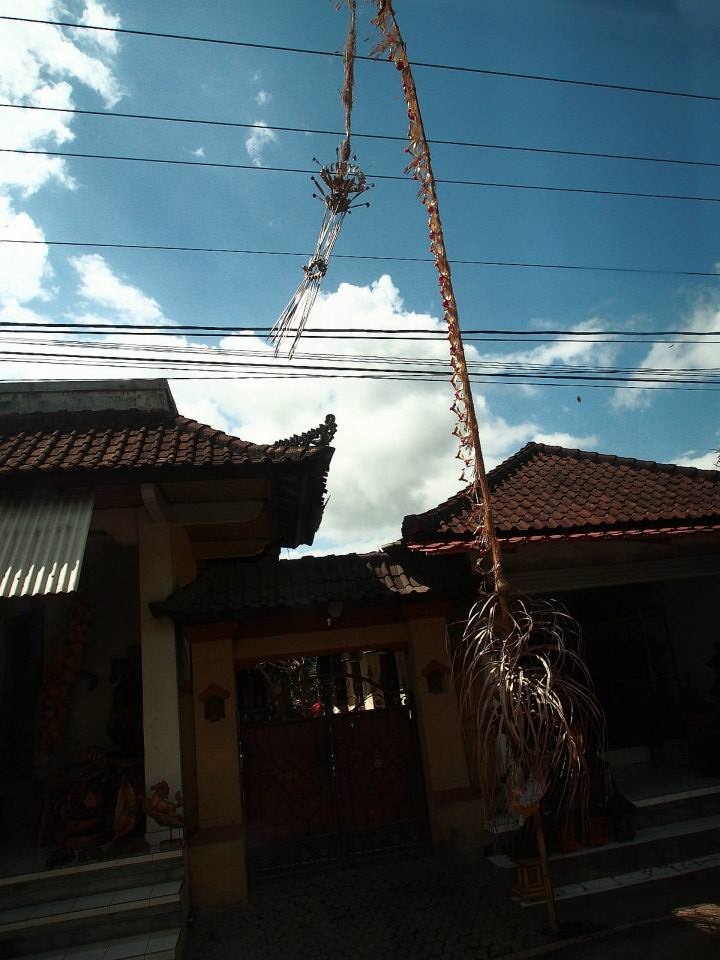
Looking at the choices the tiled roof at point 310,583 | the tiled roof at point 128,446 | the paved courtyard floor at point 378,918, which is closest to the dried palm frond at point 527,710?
A: the paved courtyard floor at point 378,918

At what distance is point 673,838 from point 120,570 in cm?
728

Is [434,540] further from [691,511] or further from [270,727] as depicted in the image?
→ [691,511]

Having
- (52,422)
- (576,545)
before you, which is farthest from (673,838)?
(52,422)

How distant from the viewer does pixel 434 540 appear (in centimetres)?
678

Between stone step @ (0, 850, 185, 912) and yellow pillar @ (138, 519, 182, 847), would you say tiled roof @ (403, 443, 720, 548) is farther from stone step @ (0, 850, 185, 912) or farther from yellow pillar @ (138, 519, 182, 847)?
stone step @ (0, 850, 185, 912)

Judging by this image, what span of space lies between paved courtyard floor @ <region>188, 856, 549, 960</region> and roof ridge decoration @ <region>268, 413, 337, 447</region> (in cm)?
449

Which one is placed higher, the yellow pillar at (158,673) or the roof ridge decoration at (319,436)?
the roof ridge decoration at (319,436)

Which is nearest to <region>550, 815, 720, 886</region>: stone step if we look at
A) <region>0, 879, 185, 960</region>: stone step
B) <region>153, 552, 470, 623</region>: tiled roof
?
<region>153, 552, 470, 623</region>: tiled roof

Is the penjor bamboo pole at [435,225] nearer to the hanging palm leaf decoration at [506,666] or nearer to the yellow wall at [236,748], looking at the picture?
the hanging palm leaf decoration at [506,666]

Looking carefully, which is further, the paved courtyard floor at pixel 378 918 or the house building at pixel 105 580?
the house building at pixel 105 580

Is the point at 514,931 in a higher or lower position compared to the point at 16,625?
lower

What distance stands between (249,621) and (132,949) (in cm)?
306

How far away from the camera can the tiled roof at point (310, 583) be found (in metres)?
6.70

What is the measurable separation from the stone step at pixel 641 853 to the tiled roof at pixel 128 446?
4600 millimetres
